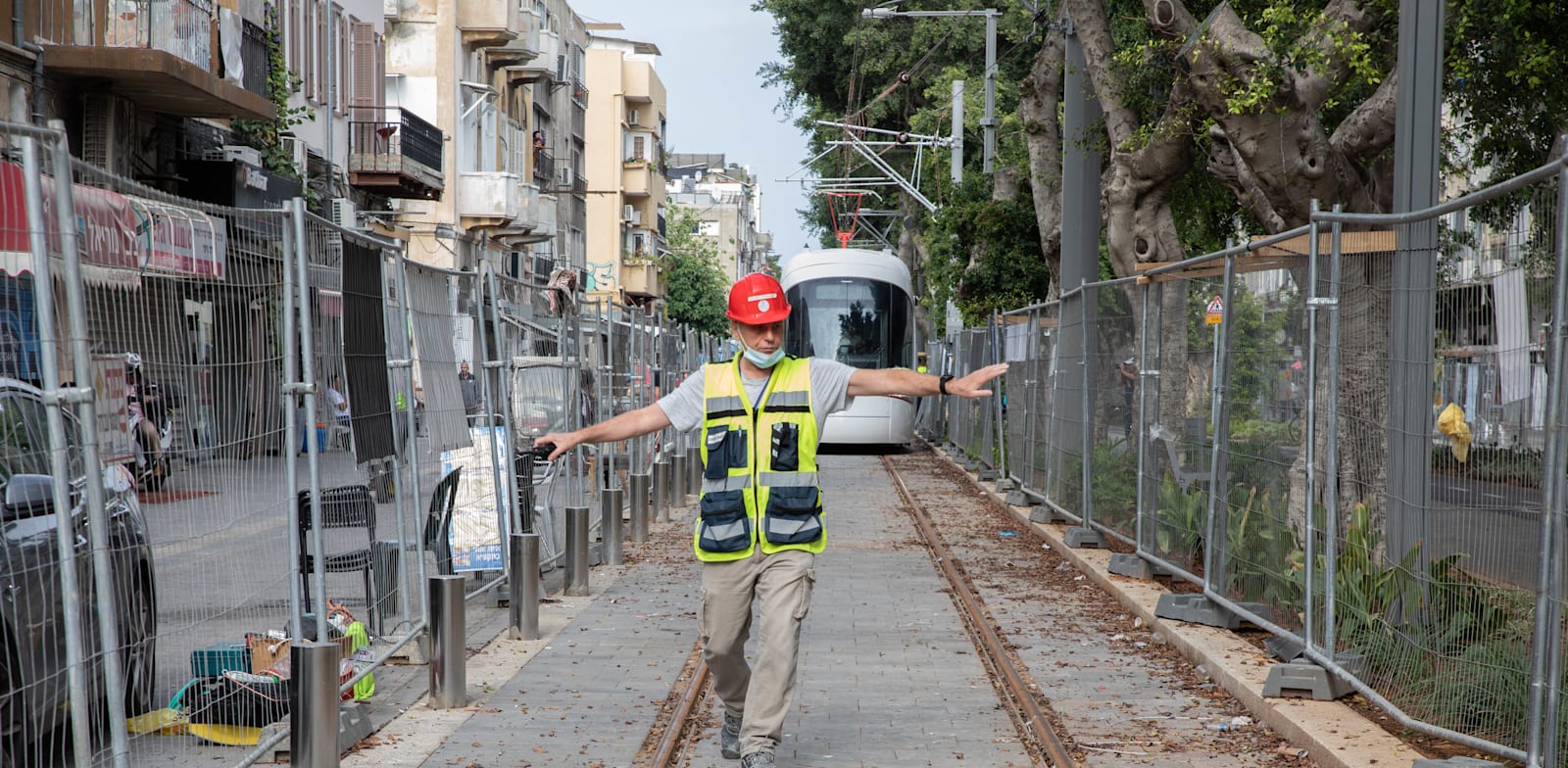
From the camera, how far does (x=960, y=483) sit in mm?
25547

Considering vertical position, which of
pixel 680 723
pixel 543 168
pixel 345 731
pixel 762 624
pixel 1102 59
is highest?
pixel 543 168

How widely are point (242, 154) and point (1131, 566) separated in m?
17.7

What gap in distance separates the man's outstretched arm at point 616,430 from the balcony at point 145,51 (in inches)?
651

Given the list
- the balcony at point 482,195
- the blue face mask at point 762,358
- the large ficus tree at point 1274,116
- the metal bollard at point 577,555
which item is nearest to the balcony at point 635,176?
the balcony at point 482,195

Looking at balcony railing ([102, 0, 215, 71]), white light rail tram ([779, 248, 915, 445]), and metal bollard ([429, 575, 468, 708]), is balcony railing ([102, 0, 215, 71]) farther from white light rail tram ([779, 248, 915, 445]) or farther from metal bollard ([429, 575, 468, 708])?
metal bollard ([429, 575, 468, 708])

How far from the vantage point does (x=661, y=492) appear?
62.1ft

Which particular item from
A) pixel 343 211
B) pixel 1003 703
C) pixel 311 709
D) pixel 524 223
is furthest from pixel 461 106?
pixel 311 709

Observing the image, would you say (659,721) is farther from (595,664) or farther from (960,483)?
(960,483)

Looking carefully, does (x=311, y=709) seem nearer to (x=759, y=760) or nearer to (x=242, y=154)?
(x=759, y=760)

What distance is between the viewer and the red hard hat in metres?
6.70

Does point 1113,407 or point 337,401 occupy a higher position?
point 337,401

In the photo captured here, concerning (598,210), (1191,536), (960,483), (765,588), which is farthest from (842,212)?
(765,588)

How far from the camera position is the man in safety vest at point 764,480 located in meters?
6.66

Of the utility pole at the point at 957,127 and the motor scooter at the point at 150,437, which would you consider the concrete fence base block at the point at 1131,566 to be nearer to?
the motor scooter at the point at 150,437
